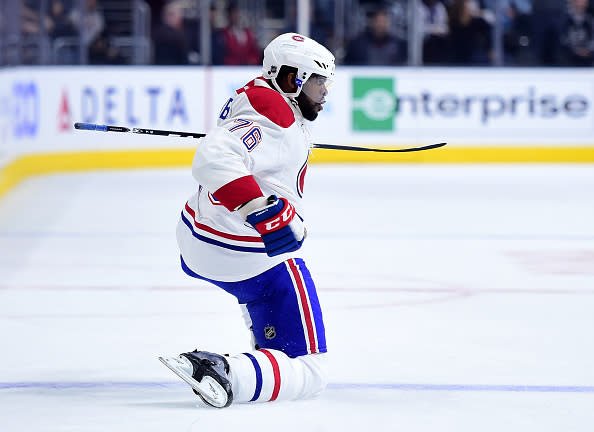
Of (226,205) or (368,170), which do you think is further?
(368,170)

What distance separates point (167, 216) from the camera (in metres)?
7.76

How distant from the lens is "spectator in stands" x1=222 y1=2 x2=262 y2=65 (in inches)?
442

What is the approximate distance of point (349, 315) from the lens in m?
4.57

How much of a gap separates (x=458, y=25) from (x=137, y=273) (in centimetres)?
682

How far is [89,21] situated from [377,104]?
8.85 ft

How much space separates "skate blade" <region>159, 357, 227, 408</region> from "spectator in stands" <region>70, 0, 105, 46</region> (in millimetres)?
8242

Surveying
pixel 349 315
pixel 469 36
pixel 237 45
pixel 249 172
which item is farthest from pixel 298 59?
pixel 469 36

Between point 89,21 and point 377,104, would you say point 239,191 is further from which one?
point 89,21

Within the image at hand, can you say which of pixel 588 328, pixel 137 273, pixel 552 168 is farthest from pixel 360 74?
pixel 588 328

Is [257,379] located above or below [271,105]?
below

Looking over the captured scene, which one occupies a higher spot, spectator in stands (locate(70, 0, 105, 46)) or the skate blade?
spectator in stands (locate(70, 0, 105, 46))

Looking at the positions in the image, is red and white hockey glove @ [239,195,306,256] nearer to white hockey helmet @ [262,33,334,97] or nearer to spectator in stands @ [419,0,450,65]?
white hockey helmet @ [262,33,334,97]

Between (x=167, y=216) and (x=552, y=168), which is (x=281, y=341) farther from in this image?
(x=552, y=168)

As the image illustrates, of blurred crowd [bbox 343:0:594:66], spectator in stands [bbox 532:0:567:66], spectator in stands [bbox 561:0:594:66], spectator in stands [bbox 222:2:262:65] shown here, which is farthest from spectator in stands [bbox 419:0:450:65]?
spectator in stands [bbox 222:2:262:65]
